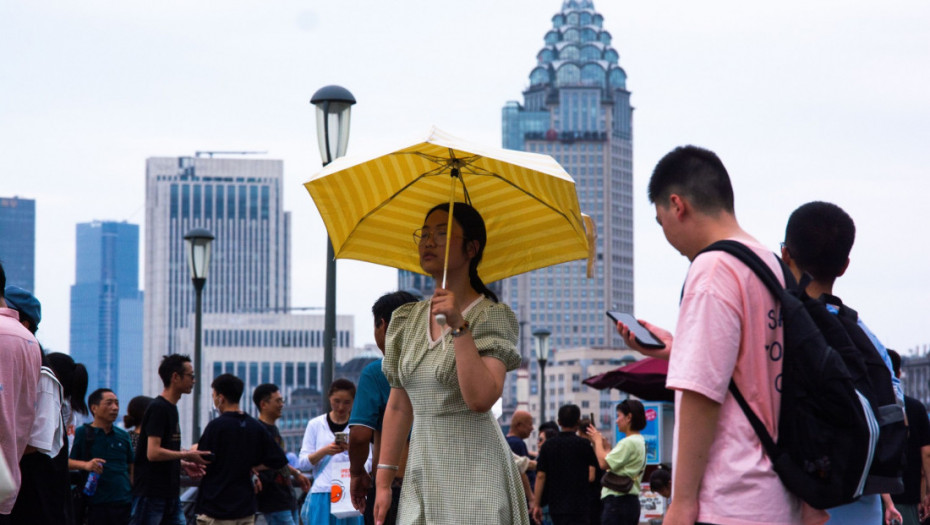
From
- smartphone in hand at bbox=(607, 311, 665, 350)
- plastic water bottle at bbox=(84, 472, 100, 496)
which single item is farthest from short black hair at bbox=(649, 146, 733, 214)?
plastic water bottle at bbox=(84, 472, 100, 496)

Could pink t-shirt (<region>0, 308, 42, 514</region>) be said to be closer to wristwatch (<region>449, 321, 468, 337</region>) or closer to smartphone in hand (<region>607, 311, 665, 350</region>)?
wristwatch (<region>449, 321, 468, 337</region>)

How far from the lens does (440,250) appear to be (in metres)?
4.73

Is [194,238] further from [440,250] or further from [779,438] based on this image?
[779,438]

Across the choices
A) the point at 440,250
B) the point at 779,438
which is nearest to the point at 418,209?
the point at 440,250

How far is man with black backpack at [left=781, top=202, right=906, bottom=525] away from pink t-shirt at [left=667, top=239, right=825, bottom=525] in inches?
18.7

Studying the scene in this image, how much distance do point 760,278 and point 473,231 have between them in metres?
1.62

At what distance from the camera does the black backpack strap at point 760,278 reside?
3307mm

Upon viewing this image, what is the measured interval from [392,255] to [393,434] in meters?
1.12

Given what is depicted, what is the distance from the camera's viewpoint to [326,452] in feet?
27.2

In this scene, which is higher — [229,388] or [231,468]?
[229,388]

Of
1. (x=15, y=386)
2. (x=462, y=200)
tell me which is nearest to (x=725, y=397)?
(x=462, y=200)

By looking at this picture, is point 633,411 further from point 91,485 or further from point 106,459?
point 91,485

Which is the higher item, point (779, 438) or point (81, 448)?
point (779, 438)

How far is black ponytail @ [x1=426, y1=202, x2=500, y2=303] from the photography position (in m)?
4.77
